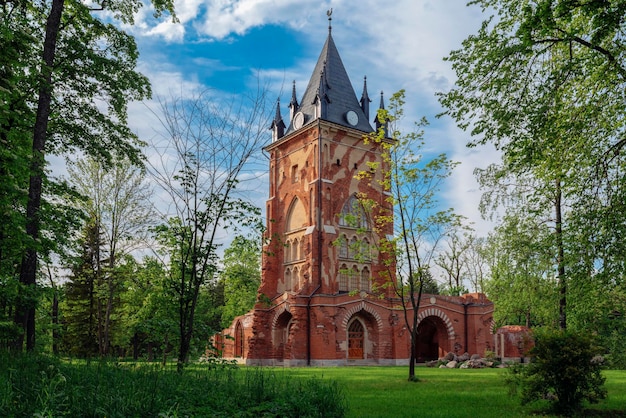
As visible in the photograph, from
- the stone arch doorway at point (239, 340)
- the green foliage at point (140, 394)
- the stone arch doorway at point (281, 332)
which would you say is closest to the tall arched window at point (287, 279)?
the stone arch doorway at point (281, 332)

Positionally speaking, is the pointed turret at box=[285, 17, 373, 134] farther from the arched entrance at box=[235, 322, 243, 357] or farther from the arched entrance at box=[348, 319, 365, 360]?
the arched entrance at box=[235, 322, 243, 357]

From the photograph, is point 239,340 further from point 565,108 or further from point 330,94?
point 565,108

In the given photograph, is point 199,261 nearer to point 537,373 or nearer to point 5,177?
point 5,177

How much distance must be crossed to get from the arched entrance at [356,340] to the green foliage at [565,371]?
2491 centimetres

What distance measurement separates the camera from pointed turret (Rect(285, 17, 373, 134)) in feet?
127

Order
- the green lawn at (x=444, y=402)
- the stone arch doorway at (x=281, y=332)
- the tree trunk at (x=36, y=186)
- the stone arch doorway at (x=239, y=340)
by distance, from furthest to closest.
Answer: the stone arch doorway at (x=239, y=340) < the stone arch doorway at (x=281, y=332) < the tree trunk at (x=36, y=186) < the green lawn at (x=444, y=402)

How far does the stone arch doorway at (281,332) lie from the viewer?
36188mm

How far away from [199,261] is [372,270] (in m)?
28.3

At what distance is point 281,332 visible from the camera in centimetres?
3669

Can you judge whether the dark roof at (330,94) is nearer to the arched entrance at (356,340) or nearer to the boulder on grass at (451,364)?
the arched entrance at (356,340)

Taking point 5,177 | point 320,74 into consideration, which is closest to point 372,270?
point 320,74

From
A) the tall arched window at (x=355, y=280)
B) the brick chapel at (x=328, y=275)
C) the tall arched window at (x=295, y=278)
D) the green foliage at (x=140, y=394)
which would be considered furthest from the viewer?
the tall arched window at (x=295, y=278)

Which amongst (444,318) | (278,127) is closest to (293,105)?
(278,127)

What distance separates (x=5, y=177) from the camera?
961 centimetres
